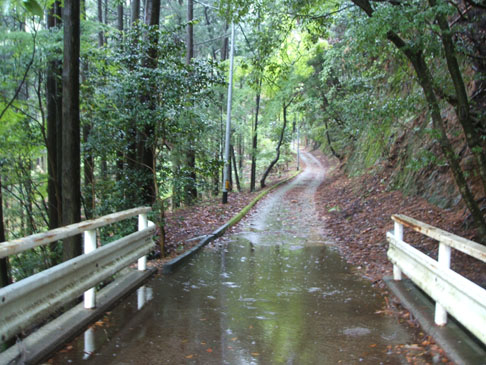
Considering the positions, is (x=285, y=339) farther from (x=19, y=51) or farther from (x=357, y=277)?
(x=19, y=51)

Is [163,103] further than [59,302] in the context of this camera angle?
Yes

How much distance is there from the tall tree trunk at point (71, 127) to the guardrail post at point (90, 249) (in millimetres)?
1466

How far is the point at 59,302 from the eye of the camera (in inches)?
149

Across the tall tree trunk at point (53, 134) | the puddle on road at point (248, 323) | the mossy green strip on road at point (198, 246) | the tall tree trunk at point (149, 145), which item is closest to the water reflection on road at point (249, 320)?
the puddle on road at point (248, 323)

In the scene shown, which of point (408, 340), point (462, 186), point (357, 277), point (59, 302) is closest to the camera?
point (59, 302)

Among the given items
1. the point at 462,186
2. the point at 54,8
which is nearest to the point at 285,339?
the point at 462,186

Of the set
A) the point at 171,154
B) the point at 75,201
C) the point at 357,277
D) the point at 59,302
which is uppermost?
the point at 171,154

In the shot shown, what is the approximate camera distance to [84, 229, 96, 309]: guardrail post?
455 centimetres

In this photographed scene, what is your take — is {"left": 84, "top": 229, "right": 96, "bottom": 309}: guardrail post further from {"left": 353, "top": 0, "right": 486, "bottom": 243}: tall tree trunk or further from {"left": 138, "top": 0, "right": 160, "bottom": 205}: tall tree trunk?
{"left": 353, "top": 0, "right": 486, "bottom": 243}: tall tree trunk

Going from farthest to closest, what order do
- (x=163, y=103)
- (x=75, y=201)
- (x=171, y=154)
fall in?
(x=171, y=154), (x=163, y=103), (x=75, y=201)

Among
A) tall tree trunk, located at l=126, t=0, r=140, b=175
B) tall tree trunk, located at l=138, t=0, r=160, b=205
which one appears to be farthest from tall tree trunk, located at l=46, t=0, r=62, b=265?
tall tree trunk, located at l=138, t=0, r=160, b=205

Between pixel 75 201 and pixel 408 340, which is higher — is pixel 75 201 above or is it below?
above

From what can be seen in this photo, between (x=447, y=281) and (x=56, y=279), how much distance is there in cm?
388

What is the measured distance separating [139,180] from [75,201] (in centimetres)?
321
